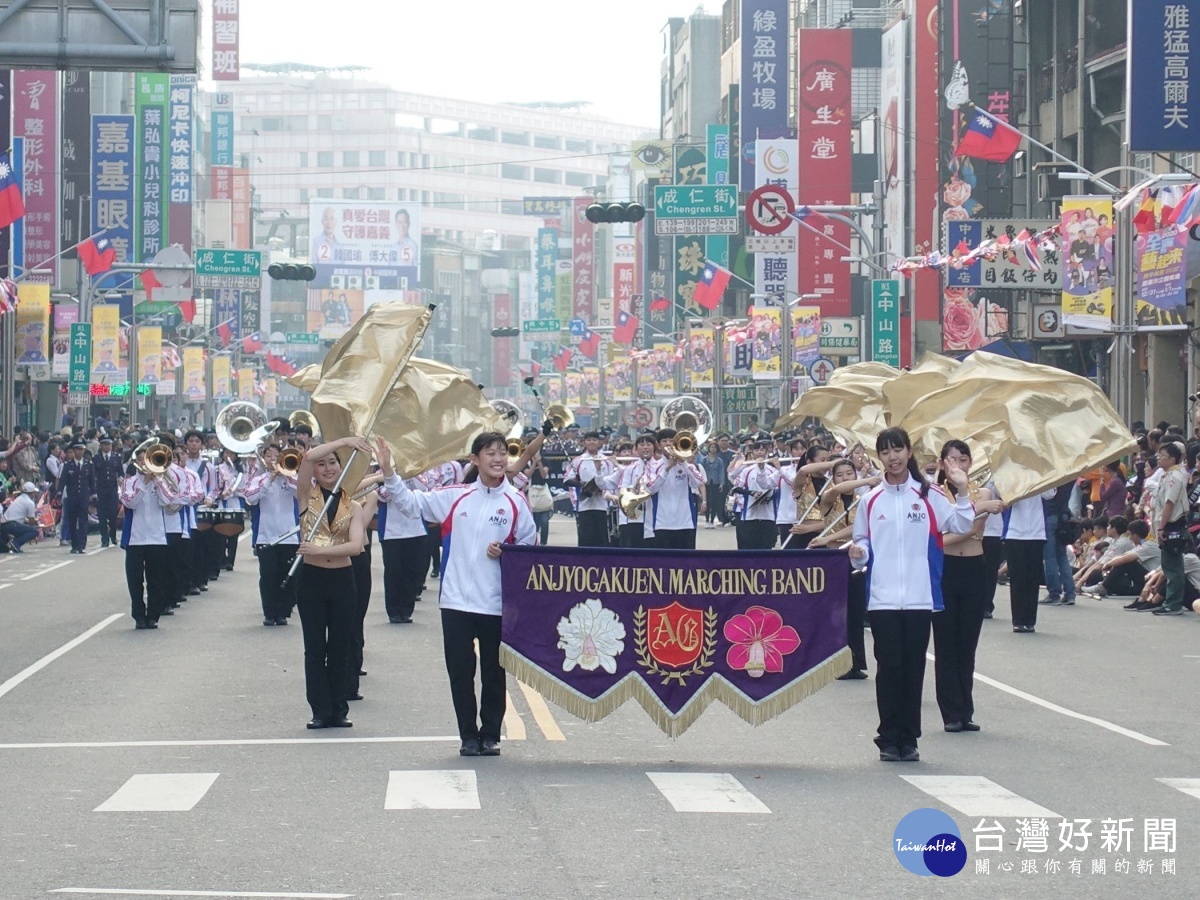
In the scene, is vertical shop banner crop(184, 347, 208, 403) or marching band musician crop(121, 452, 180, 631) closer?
marching band musician crop(121, 452, 180, 631)

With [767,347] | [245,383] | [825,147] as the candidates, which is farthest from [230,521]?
[245,383]

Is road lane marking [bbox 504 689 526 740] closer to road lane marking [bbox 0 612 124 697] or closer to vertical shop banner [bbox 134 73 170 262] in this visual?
road lane marking [bbox 0 612 124 697]

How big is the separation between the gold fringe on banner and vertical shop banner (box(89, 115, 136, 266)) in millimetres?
55491

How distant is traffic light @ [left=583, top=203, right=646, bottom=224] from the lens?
5191cm

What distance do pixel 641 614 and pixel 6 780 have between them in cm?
Result: 327

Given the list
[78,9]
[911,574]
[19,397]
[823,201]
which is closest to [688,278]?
[823,201]

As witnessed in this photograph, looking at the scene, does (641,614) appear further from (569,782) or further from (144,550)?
(144,550)

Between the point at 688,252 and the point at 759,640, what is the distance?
77108mm

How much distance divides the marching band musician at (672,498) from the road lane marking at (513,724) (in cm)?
793

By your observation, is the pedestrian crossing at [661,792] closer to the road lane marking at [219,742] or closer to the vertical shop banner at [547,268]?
the road lane marking at [219,742]

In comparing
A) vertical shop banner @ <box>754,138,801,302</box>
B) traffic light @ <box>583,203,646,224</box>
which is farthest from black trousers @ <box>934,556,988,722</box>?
vertical shop banner @ <box>754,138,801,302</box>

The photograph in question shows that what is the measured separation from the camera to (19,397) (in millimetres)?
61062

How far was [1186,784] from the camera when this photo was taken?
10.2m

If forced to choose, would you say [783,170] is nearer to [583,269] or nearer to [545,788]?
[545,788]
